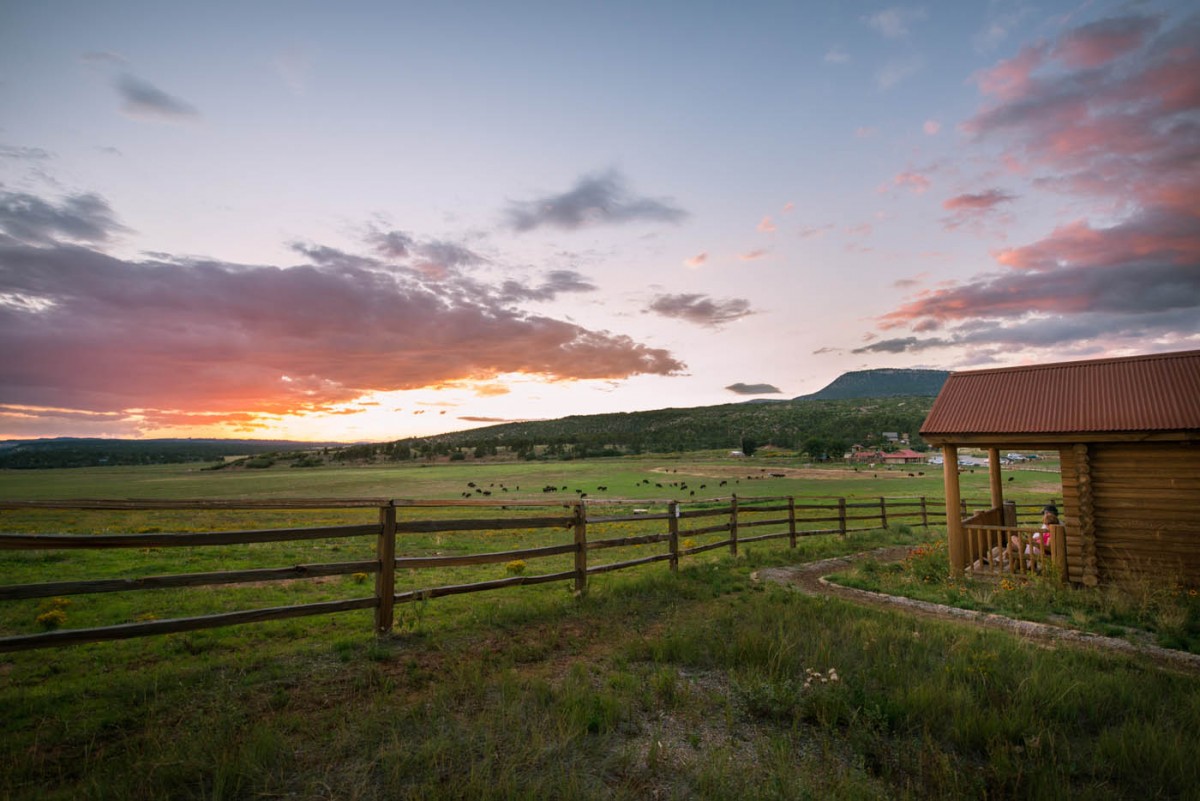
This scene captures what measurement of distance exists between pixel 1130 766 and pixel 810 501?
3538cm

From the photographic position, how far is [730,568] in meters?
12.5

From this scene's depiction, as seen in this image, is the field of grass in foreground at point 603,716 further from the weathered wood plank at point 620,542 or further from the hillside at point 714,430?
the hillside at point 714,430

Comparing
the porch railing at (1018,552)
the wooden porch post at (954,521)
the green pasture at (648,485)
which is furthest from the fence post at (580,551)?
the green pasture at (648,485)

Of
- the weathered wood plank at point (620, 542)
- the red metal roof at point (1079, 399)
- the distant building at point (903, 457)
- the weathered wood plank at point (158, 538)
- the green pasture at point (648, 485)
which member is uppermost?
the red metal roof at point (1079, 399)

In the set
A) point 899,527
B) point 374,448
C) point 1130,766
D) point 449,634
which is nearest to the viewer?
point 1130,766

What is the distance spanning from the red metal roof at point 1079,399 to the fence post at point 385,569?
11.3 m

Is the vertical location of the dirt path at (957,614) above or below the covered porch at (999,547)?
below

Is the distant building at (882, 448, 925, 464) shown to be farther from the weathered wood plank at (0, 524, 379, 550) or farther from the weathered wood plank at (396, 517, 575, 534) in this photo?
the weathered wood plank at (0, 524, 379, 550)

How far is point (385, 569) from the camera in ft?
22.7

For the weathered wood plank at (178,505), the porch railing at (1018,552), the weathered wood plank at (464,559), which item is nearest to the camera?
the weathered wood plank at (464,559)

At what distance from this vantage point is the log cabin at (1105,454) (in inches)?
392

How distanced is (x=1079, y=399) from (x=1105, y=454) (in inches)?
45.1

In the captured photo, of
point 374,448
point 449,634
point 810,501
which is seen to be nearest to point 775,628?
point 449,634

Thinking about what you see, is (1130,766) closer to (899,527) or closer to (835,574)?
(835,574)
